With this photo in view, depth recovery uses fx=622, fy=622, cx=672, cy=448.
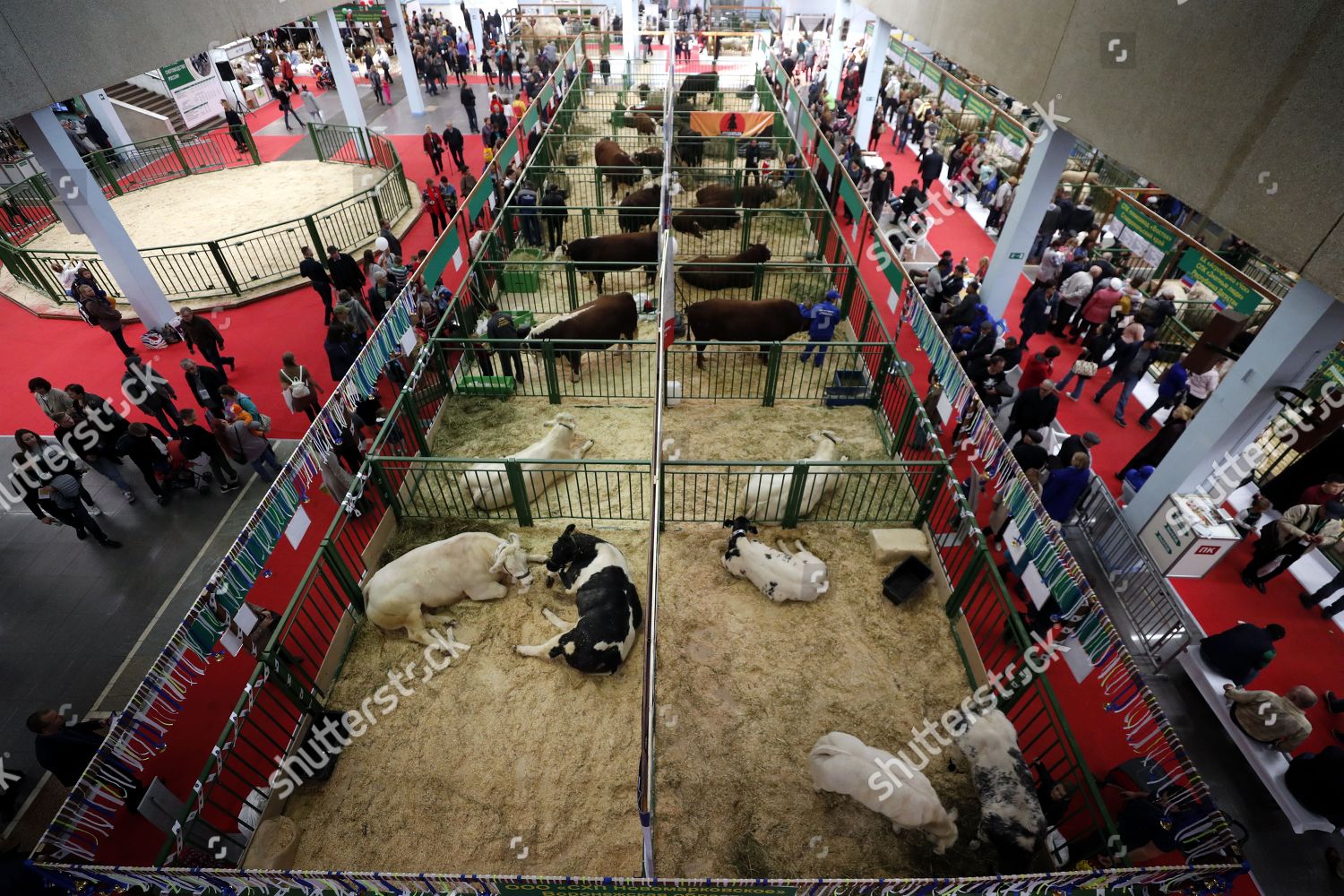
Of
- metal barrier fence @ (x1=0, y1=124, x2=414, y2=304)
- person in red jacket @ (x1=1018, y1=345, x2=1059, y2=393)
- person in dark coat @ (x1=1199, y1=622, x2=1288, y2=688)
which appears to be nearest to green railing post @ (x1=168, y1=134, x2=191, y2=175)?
metal barrier fence @ (x1=0, y1=124, x2=414, y2=304)

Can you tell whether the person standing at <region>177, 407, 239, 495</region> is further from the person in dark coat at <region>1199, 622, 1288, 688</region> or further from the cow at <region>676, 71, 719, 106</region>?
the cow at <region>676, 71, 719, 106</region>

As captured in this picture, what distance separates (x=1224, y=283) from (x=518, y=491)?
1163 centimetres

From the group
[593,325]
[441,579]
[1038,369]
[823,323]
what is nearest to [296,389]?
[441,579]

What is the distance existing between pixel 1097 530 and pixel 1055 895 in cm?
595

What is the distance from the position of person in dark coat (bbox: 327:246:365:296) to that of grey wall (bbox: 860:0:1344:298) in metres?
12.8

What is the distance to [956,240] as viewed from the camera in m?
17.6

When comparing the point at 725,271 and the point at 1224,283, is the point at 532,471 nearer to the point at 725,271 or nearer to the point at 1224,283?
the point at 725,271

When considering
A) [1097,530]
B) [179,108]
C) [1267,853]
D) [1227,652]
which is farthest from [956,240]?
[179,108]

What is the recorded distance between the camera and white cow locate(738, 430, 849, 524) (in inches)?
335

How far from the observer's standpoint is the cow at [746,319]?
38.0 feet

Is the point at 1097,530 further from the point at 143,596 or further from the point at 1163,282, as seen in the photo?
the point at 143,596

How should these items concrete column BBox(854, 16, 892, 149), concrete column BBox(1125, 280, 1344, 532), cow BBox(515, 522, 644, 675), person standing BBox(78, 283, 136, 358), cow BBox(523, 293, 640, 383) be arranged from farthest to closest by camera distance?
1. concrete column BBox(854, 16, 892, 149)
2. cow BBox(523, 293, 640, 383)
3. person standing BBox(78, 283, 136, 358)
4. cow BBox(515, 522, 644, 675)
5. concrete column BBox(1125, 280, 1344, 532)

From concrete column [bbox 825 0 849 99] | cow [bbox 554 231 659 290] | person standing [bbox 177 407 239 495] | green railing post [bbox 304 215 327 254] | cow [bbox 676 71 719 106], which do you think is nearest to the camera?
person standing [bbox 177 407 239 495]

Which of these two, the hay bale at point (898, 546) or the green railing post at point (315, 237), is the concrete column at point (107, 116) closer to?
the green railing post at point (315, 237)
